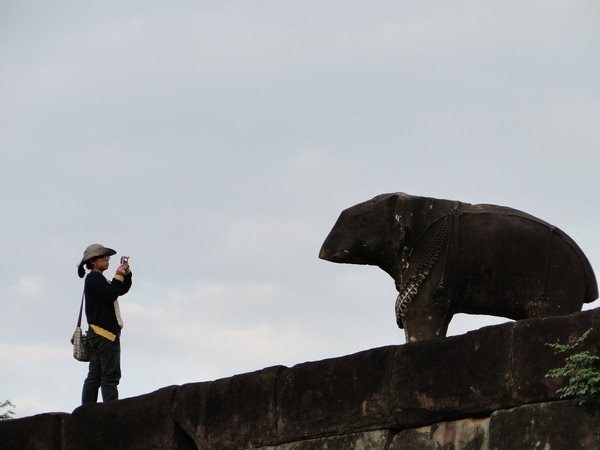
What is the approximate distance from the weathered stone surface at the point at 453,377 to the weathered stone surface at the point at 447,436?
0.06 m

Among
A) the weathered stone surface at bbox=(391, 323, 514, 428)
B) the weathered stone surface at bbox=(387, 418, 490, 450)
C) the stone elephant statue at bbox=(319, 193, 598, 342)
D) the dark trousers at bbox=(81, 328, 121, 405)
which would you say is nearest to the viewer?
the weathered stone surface at bbox=(391, 323, 514, 428)

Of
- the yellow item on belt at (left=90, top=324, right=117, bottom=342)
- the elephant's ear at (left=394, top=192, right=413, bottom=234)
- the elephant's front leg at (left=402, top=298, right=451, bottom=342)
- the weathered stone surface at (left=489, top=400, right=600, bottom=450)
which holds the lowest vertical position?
the weathered stone surface at (left=489, top=400, right=600, bottom=450)

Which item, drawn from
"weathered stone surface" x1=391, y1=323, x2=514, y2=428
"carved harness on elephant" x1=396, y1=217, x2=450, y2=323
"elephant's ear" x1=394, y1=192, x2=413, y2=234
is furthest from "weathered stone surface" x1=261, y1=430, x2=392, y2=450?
"elephant's ear" x1=394, y1=192, x2=413, y2=234

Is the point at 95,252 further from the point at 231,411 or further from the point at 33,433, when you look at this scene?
the point at 231,411

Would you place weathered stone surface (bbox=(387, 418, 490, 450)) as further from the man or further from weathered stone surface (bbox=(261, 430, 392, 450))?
the man

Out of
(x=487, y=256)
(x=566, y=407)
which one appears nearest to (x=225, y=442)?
(x=487, y=256)

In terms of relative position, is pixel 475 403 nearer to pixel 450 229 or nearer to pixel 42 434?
pixel 450 229

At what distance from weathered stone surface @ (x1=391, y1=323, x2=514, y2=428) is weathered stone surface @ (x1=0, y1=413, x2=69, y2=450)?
13.2 feet

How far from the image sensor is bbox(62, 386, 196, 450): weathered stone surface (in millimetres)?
10914

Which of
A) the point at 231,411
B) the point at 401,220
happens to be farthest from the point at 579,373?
the point at 231,411

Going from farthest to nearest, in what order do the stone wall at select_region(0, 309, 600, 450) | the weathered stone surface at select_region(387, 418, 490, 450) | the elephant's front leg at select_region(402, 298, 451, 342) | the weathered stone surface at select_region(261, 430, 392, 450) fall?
the elephant's front leg at select_region(402, 298, 451, 342) → the weathered stone surface at select_region(261, 430, 392, 450) → the weathered stone surface at select_region(387, 418, 490, 450) → the stone wall at select_region(0, 309, 600, 450)

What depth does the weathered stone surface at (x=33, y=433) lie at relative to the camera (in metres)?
11.8

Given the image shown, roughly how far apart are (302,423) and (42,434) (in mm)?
3239

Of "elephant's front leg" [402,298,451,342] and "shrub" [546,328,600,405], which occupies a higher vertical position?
"elephant's front leg" [402,298,451,342]
